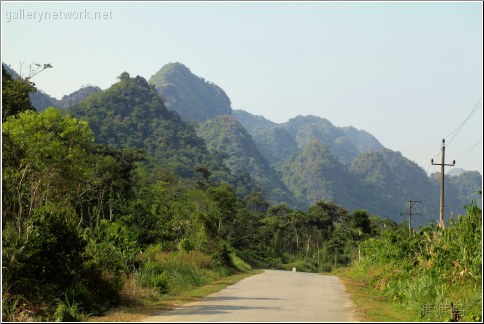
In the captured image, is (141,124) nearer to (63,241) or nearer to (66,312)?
(63,241)

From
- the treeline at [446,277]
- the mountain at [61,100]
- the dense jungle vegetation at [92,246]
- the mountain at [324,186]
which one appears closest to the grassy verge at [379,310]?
the treeline at [446,277]

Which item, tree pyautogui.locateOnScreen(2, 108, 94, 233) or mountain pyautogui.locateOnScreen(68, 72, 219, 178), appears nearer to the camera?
tree pyautogui.locateOnScreen(2, 108, 94, 233)

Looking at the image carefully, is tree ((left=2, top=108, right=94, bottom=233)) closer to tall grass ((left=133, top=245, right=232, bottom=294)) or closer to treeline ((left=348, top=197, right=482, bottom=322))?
tall grass ((left=133, top=245, right=232, bottom=294))

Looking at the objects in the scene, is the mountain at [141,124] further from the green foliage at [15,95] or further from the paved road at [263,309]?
the paved road at [263,309]

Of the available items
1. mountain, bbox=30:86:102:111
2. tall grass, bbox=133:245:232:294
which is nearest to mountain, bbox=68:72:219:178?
mountain, bbox=30:86:102:111

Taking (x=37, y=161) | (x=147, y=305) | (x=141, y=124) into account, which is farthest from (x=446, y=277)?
(x=141, y=124)

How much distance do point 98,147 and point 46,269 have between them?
35.4m

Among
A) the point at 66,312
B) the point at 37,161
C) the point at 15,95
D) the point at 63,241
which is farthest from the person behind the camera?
the point at 15,95

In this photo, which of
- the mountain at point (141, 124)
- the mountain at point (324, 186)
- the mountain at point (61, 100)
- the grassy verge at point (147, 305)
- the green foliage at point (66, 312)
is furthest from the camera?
the mountain at point (324, 186)

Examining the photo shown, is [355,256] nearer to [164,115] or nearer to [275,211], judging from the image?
Answer: [275,211]

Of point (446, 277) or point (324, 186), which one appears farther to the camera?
point (324, 186)

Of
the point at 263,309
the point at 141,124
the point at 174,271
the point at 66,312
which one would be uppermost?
the point at 141,124

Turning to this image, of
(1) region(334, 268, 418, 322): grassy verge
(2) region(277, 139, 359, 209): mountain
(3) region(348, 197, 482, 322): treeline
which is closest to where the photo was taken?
(3) region(348, 197, 482, 322): treeline

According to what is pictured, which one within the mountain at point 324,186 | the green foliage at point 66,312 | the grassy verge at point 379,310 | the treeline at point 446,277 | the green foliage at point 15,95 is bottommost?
the grassy verge at point 379,310
